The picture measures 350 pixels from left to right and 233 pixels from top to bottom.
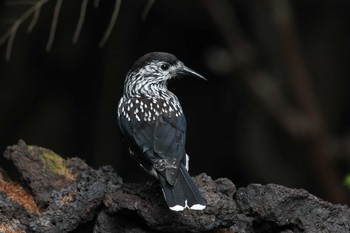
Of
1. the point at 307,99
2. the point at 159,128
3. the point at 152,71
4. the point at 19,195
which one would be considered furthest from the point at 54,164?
the point at 307,99

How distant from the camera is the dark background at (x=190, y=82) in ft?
32.3

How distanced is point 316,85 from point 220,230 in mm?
4746

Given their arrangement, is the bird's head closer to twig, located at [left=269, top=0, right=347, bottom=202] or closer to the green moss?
the green moss

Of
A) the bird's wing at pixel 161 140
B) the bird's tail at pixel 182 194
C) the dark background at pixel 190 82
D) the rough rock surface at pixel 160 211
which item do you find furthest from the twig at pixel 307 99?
the bird's tail at pixel 182 194

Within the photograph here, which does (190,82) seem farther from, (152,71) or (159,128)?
Answer: (159,128)

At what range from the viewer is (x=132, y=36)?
10.3 m

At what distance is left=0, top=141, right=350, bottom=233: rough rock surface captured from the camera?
17.2ft

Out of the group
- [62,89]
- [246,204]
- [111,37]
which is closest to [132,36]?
[111,37]

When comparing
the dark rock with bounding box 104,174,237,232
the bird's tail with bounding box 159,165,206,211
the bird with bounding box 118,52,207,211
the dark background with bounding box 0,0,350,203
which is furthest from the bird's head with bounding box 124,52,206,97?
the dark background with bounding box 0,0,350,203

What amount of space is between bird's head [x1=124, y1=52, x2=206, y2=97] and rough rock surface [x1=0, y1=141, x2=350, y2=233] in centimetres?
110

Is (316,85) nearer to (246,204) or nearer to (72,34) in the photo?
(72,34)

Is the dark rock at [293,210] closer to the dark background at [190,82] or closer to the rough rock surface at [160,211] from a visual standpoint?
the rough rock surface at [160,211]

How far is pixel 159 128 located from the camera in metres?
5.82

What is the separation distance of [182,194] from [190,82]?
577 centimetres
